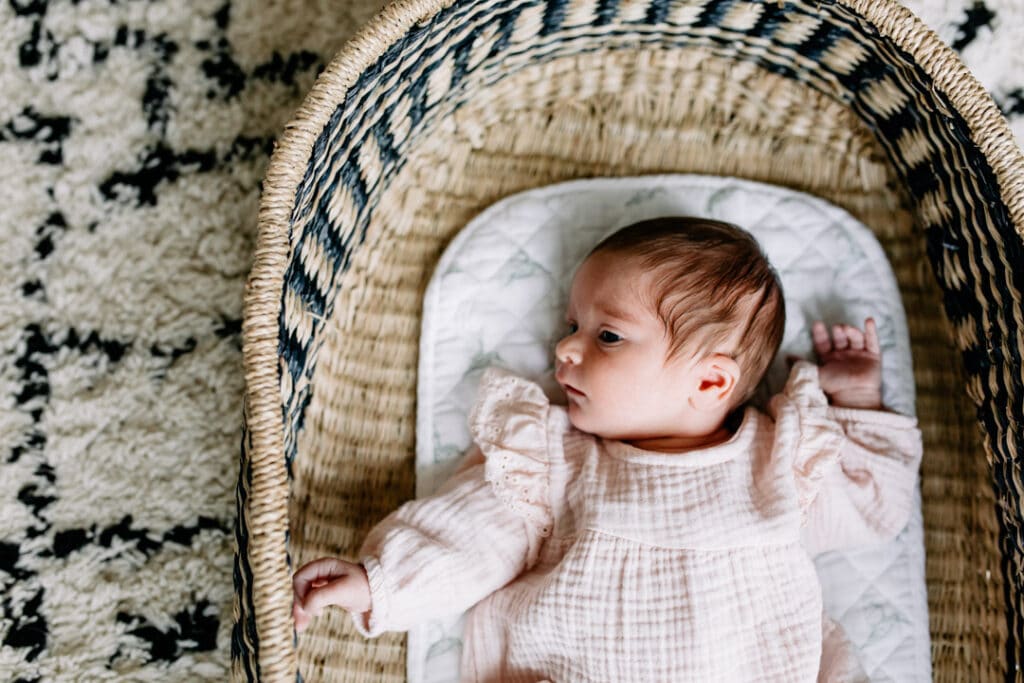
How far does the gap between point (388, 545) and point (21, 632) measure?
522 mm

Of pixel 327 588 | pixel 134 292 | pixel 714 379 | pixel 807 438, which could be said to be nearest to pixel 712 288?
pixel 714 379

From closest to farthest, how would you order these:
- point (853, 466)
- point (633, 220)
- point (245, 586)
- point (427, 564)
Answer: point (245, 586), point (427, 564), point (853, 466), point (633, 220)

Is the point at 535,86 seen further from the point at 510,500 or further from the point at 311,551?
the point at 311,551

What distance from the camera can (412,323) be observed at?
113 centimetres

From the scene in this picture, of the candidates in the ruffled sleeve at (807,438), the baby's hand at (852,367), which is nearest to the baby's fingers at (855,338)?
the baby's hand at (852,367)

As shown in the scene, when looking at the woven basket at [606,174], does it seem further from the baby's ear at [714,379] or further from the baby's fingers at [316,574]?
the baby's ear at [714,379]

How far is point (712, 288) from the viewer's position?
0.96 meters

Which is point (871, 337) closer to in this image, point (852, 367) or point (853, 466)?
point (852, 367)

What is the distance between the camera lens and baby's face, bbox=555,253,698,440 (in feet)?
3.16

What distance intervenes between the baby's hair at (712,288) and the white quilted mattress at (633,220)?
132 millimetres

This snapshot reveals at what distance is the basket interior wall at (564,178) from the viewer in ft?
3.43

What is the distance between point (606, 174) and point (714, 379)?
340 mm

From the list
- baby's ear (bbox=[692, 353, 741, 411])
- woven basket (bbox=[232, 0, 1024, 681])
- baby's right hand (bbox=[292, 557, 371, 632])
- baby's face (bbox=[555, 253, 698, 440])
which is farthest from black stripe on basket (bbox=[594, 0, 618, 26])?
baby's right hand (bbox=[292, 557, 371, 632])

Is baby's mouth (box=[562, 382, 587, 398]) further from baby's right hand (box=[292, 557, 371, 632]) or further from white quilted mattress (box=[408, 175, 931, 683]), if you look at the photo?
baby's right hand (box=[292, 557, 371, 632])
